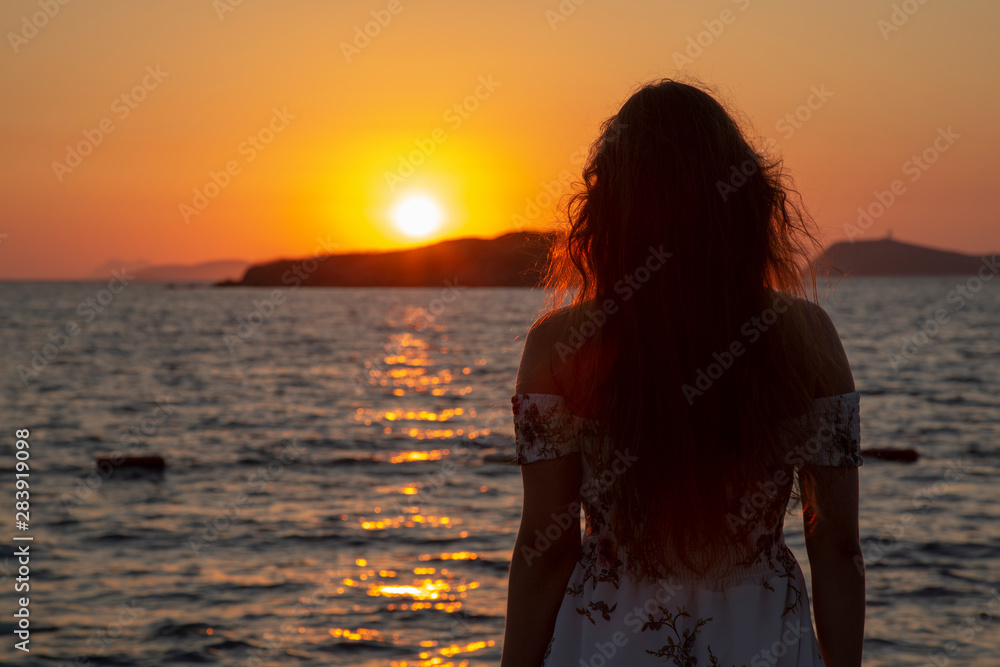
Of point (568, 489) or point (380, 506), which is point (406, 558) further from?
point (568, 489)

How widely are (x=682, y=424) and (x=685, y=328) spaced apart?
0.20m

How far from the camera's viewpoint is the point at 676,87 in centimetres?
181

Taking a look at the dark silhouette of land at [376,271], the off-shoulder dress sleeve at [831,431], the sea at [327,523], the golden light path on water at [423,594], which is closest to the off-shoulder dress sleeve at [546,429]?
the sea at [327,523]

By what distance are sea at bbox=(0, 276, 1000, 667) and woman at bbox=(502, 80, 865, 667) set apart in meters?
0.33

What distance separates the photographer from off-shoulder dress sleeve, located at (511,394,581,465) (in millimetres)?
1878

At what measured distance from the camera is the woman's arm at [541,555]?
6.27 feet

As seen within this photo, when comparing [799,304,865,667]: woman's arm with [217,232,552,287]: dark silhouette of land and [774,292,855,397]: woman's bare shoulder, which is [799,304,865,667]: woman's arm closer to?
[774,292,855,397]: woman's bare shoulder

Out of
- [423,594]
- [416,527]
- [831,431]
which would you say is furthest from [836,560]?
[416,527]

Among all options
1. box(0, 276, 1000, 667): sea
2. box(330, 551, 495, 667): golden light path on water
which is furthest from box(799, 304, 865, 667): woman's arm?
box(330, 551, 495, 667): golden light path on water

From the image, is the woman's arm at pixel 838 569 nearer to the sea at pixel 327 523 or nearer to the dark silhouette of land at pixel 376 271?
the sea at pixel 327 523

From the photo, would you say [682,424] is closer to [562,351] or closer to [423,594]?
[562,351]

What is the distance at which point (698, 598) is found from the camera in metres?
1.87

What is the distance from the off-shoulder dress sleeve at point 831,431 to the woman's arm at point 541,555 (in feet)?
1.69

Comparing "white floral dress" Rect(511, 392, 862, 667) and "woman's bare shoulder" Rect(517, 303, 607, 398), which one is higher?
"woman's bare shoulder" Rect(517, 303, 607, 398)
